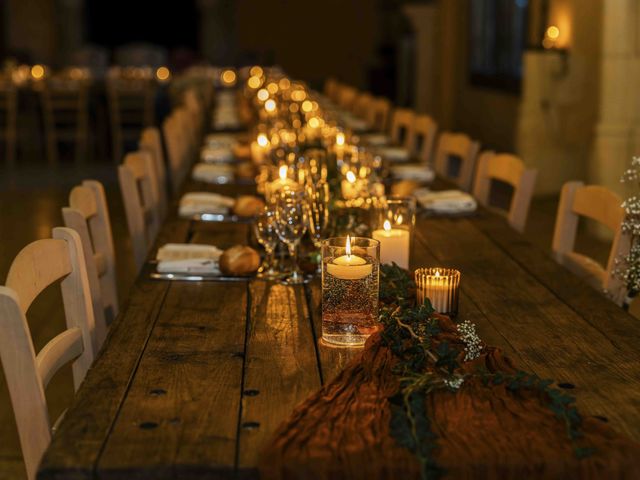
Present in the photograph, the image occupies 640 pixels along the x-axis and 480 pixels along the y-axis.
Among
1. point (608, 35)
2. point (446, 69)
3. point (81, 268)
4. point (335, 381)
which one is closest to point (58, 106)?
point (446, 69)

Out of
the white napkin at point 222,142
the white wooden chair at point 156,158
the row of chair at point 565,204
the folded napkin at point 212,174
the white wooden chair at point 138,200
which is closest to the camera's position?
the row of chair at point 565,204

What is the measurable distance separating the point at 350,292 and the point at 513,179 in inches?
84.1

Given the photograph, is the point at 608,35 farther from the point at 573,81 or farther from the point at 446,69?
the point at 446,69

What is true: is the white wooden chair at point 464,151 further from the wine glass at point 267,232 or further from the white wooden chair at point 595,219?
the wine glass at point 267,232

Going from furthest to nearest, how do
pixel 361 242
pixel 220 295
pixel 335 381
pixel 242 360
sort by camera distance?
pixel 220 295 → pixel 361 242 → pixel 242 360 → pixel 335 381

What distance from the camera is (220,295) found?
2.62 metres

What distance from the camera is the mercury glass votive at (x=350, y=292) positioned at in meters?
2.16

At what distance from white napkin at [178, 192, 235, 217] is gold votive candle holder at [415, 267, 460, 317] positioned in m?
1.53

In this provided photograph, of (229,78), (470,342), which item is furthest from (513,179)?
(229,78)

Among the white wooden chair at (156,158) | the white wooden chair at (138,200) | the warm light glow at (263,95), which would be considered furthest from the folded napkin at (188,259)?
the warm light glow at (263,95)

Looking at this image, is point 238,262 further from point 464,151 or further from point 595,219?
point 464,151

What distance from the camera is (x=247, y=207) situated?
374 cm

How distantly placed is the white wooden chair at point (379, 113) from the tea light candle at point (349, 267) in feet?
19.9

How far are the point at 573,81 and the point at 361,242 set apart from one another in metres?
6.08
